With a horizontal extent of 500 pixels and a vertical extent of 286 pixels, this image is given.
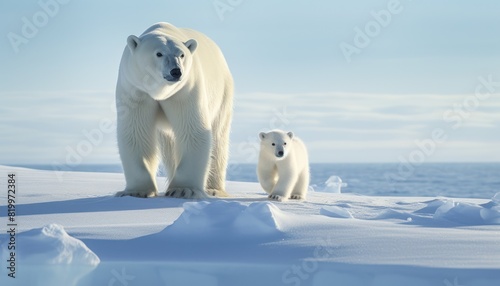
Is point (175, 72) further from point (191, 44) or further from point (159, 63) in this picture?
point (191, 44)

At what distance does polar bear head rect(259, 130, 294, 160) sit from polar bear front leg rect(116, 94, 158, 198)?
1.21 m

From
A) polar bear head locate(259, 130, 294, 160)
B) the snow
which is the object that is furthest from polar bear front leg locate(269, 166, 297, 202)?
the snow

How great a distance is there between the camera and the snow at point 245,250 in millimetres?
3336

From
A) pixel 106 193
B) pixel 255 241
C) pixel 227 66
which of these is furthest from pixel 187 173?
pixel 255 241

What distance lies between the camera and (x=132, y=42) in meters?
5.81

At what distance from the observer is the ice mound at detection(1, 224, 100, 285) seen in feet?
11.3

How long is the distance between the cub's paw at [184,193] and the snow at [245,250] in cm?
113

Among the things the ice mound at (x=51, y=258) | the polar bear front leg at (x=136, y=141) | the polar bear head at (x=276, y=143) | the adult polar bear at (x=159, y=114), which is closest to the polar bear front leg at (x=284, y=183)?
the polar bear head at (x=276, y=143)

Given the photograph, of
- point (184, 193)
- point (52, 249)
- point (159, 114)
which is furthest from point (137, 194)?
point (52, 249)

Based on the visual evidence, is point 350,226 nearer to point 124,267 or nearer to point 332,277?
point 332,277

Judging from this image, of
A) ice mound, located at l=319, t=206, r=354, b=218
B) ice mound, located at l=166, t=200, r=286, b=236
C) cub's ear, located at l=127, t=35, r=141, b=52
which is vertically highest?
cub's ear, located at l=127, t=35, r=141, b=52

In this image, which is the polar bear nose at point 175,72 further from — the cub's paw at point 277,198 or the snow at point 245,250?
the cub's paw at point 277,198

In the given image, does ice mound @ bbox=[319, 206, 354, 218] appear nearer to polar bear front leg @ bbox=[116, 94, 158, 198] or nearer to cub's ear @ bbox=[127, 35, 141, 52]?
polar bear front leg @ bbox=[116, 94, 158, 198]

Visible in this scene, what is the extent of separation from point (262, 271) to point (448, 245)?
1.08 m
